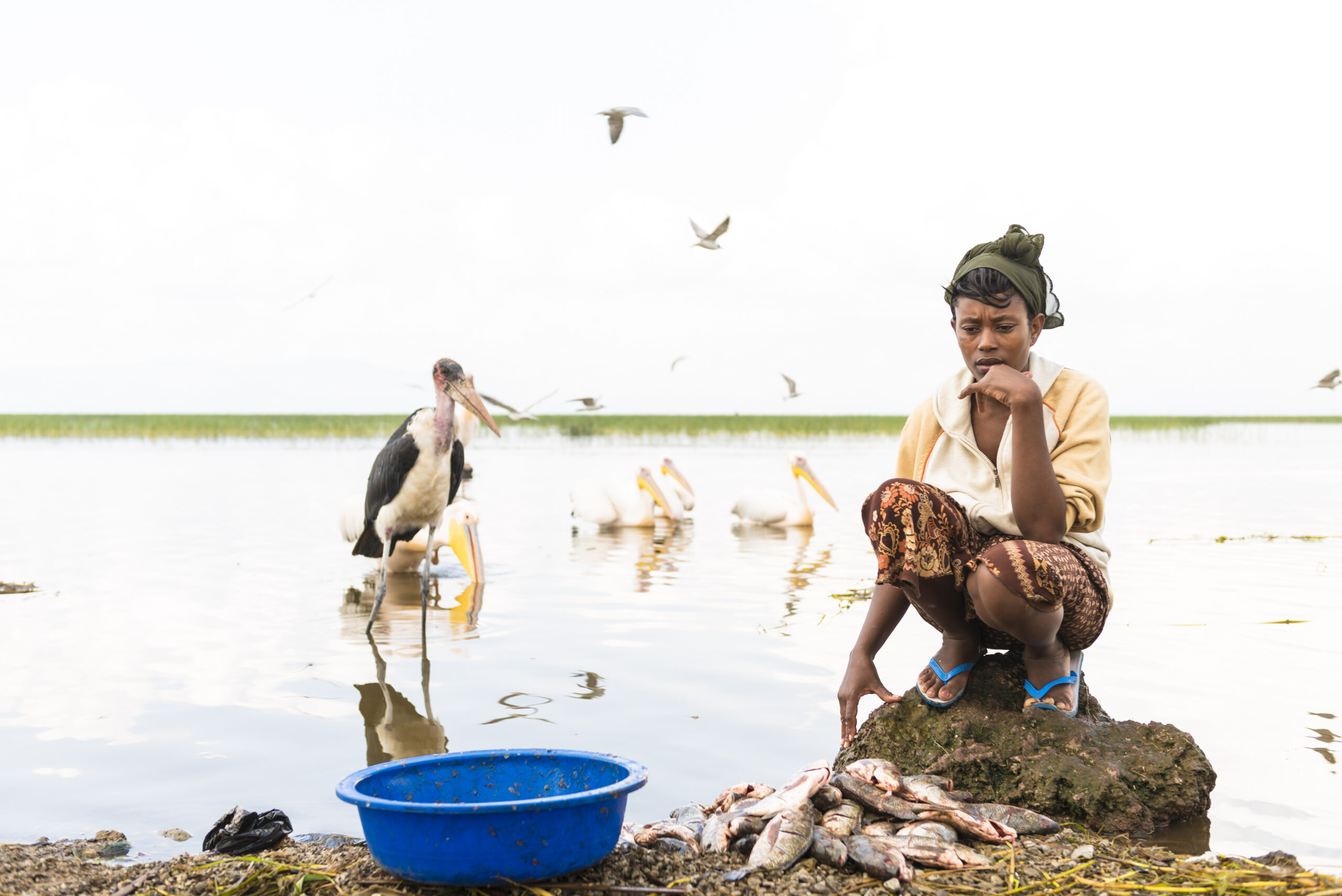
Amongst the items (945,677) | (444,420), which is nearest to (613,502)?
(444,420)

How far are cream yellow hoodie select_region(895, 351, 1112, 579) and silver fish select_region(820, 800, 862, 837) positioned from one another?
0.92 metres

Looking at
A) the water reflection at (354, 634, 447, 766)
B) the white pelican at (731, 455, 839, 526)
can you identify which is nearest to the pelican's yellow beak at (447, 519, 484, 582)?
the water reflection at (354, 634, 447, 766)

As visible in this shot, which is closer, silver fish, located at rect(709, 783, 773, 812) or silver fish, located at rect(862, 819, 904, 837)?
silver fish, located at rect(862, 819, 904, 837)

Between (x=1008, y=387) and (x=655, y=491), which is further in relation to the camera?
(x=655, y=491)

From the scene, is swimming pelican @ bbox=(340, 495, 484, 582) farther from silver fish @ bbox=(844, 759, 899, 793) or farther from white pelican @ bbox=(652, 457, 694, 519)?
silver fish @ bbox=(844, 759, 899, 793)

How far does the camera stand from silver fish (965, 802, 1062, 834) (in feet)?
9.34

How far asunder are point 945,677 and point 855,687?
300 millimetres

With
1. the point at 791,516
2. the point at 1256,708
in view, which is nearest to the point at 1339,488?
the point at 791,516

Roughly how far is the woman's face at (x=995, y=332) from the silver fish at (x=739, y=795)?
137cm

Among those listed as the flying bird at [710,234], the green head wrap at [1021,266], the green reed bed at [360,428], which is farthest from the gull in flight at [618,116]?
the green reed bed at [360,428]

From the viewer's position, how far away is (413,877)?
2.42m

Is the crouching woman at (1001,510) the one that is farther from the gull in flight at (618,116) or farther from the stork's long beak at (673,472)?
the stork's long beak at (673,472)

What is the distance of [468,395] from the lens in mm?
7031

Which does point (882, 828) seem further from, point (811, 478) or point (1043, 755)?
point (811, 478)
